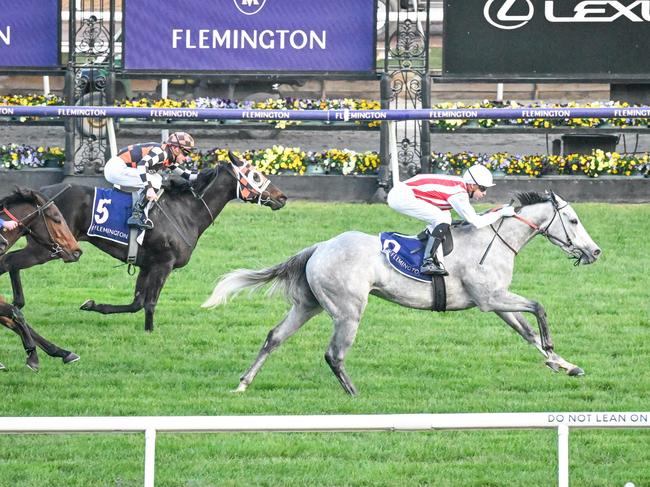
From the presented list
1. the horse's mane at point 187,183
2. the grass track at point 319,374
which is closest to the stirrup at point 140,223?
the horse's mane at point 187,183

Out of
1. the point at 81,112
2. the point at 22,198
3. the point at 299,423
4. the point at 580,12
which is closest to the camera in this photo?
the point at 299,423

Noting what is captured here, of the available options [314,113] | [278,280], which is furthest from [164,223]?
[314,113]

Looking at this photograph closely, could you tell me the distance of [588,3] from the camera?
1673 cm

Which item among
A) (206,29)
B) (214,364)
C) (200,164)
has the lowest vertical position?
(214,364)

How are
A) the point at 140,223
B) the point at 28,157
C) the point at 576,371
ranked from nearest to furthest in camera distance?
the point at 576,371 < the point at 140,223 < the point at 28,157

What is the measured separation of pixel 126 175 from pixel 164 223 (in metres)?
0.53

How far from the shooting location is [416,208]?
10.1m

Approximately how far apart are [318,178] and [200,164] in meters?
1.43

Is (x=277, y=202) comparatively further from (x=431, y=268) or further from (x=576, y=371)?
(x=576, y=371)

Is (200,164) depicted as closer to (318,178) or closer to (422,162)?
(318,178)

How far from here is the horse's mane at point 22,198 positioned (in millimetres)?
10242

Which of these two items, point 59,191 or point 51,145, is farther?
point 51,145

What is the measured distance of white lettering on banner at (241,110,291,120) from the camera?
15.9m

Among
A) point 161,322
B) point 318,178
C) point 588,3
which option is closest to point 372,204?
point 318,178
